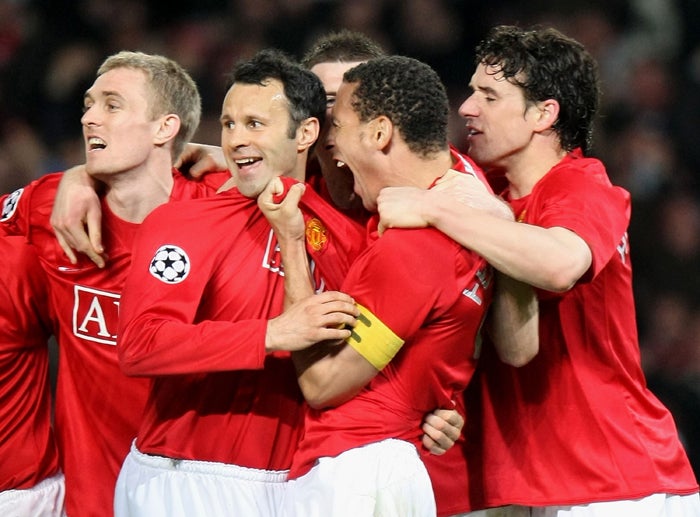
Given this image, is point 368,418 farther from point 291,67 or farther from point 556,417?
point 291,67

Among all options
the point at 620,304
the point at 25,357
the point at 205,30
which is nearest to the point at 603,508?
the point at 620,304

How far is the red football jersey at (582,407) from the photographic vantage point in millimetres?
3559

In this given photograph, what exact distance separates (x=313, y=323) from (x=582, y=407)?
101cm

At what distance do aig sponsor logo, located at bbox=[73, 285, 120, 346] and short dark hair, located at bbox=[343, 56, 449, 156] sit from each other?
1.14 metres

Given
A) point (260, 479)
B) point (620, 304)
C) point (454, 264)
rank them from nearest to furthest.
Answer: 1. point (454, 264)
2. point (260, 479)
3. point (620, 304)

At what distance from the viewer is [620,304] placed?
3.69 meters

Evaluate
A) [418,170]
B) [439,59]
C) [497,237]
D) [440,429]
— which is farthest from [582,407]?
[439,59]

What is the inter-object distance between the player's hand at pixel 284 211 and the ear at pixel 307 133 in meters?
0.32

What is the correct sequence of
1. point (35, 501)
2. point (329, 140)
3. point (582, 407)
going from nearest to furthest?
1. point (582, 407)
2. point (329, 140)
3. point (35, 501)

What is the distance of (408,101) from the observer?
328cm

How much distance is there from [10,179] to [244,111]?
4215mm

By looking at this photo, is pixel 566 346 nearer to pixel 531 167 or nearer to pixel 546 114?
pixel 531 167

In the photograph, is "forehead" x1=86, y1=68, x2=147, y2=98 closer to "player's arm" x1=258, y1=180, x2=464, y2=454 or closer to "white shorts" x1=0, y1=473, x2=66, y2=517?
"player's arm" x1=258, y1=180, x2=464, y2=454

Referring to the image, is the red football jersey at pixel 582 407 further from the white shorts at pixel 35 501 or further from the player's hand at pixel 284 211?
the white shorts at pixel 35 501
